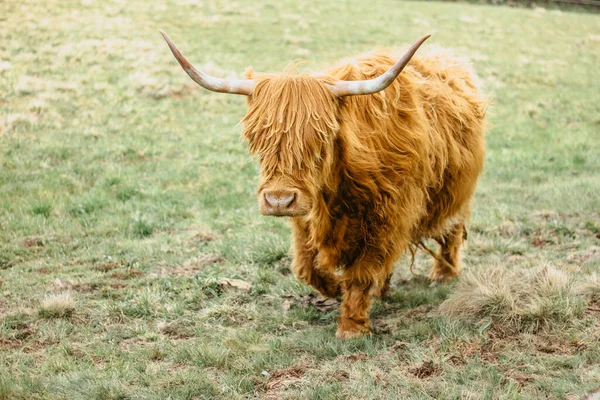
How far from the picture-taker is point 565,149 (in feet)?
36.2

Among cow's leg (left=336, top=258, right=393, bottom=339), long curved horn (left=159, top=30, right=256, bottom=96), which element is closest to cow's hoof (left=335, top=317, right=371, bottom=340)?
cow's leg (left=336, top=258, right=393, bottom=339)

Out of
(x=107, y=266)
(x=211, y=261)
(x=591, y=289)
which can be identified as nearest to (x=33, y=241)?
(x=107, y=266)

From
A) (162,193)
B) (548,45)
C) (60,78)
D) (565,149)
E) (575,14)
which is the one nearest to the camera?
(162,193)

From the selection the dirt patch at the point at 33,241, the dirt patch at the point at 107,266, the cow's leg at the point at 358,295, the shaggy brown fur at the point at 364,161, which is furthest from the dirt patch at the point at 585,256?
the dirt patch at the point at 33,241

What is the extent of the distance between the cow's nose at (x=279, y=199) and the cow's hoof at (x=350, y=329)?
1261 mm

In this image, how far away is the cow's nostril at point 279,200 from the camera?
13.6 feet

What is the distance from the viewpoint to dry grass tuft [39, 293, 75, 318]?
5152 mm

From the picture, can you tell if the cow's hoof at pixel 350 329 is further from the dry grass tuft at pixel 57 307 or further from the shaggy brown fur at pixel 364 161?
the dry grass tuft at pixel 57 307

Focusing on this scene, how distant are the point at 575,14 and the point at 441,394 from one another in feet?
96.5

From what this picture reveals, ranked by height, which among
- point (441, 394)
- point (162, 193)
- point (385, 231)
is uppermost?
point (385, 231)

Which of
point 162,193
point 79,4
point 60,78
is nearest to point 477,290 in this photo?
point 162,193

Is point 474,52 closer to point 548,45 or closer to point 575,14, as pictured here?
point 548,45

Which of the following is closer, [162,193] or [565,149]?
[162,193]

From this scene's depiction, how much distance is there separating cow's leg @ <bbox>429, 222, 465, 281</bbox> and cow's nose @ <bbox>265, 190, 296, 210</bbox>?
8.31ft
